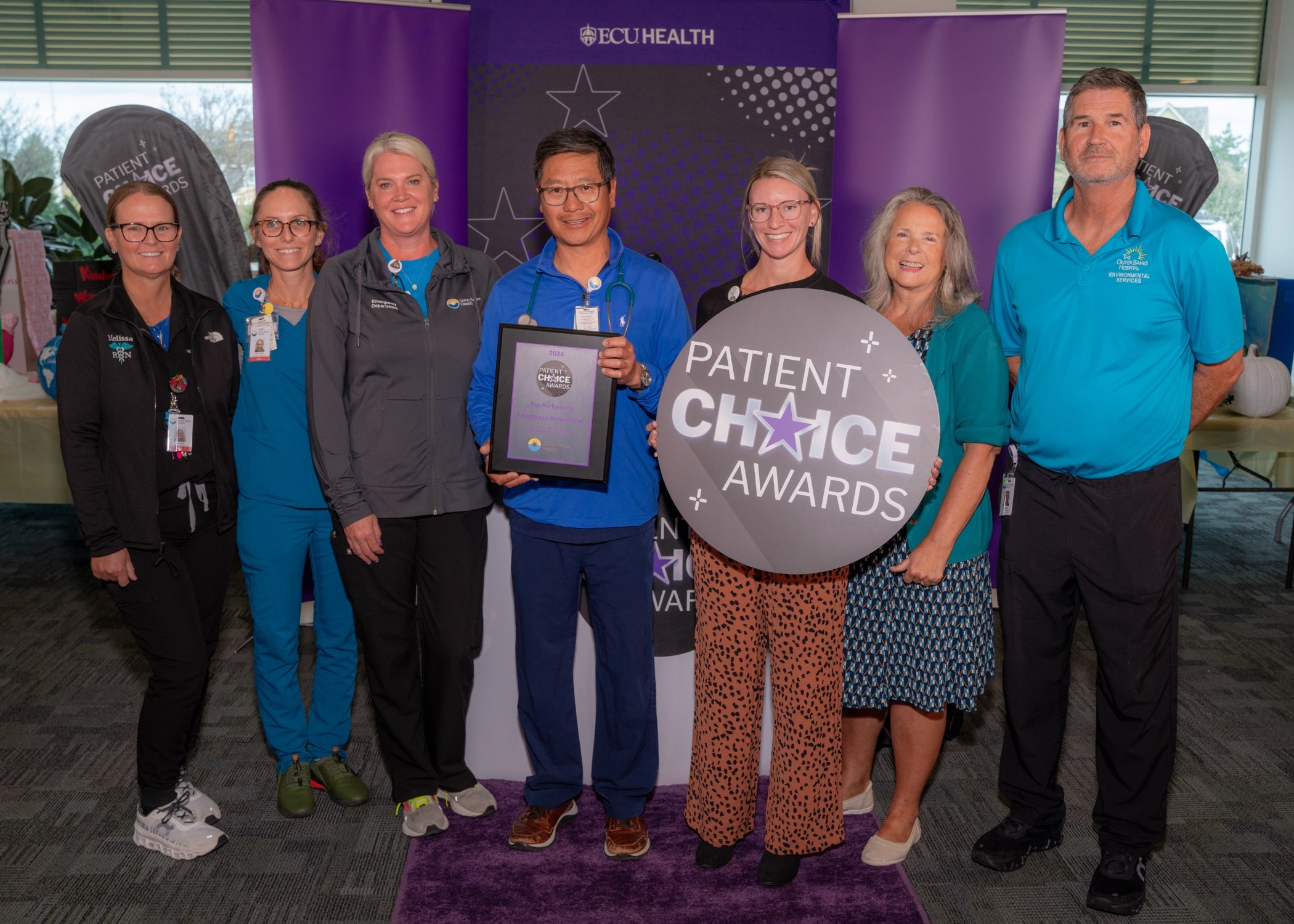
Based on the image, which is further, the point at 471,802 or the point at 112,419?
the point at 471,802

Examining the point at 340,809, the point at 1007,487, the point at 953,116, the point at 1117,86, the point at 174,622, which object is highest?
the point at 953,116

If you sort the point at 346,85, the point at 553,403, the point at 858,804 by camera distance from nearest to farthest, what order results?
the point at 553,403 < the point at 858,804 < the point at 346,85

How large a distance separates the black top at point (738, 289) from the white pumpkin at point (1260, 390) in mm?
3056

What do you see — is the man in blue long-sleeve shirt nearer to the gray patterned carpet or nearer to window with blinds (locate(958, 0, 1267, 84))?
the gray patterned carpet

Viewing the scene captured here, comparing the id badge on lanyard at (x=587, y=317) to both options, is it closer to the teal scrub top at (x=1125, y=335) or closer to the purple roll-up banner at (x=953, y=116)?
the teal scrub top at (x=1125, y=335)

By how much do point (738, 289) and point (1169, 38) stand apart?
6.26 m

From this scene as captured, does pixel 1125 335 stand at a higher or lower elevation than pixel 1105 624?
higher

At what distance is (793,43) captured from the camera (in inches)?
150

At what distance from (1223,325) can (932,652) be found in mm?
919

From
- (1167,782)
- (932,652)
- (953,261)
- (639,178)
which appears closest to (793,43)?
(639,178)

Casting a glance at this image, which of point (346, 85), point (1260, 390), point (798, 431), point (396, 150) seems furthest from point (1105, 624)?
point (346, 85)

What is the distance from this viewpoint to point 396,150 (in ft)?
7.50

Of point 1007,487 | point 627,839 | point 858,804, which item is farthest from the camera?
point 1007,487

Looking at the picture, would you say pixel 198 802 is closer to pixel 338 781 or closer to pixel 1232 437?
pixel 338 781
